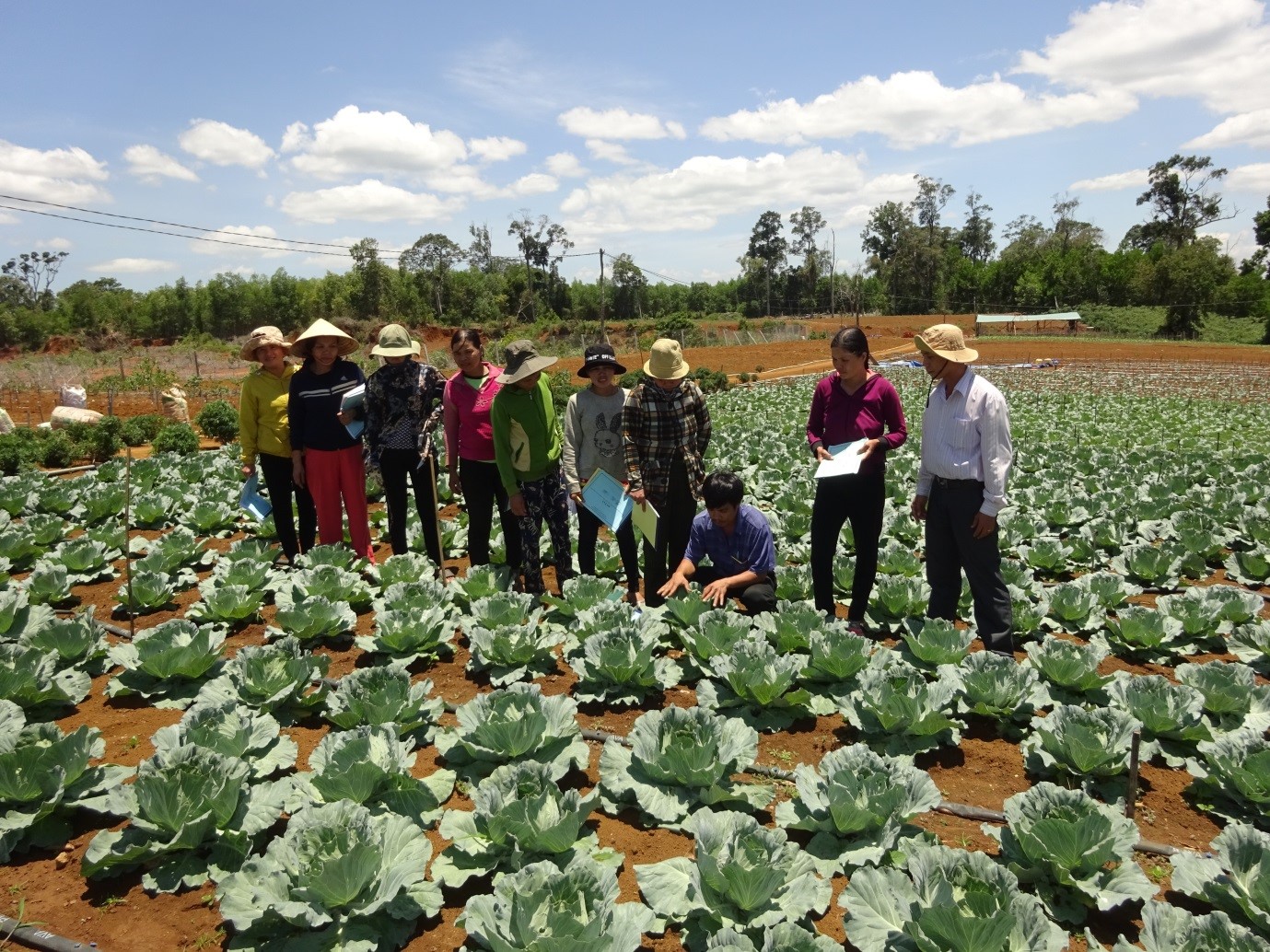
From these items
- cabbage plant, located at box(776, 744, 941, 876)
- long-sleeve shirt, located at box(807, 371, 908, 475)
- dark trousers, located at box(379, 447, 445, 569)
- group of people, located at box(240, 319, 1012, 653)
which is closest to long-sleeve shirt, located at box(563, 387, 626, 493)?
group of people, located at box(240, 319, 1012, 653)

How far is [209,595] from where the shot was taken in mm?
5234

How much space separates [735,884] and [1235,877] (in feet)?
5.04

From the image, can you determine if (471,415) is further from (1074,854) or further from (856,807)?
(1074,854)

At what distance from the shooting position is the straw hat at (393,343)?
5371 millimetres

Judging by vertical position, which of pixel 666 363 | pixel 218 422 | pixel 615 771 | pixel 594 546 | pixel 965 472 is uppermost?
pixel 666 363

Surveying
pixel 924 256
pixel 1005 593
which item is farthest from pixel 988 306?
pixel 1005 593

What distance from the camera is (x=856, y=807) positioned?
2732 mm

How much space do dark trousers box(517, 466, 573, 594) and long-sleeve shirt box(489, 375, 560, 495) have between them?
0.11m

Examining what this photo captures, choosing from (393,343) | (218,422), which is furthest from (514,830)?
(218,422)

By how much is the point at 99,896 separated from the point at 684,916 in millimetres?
2063

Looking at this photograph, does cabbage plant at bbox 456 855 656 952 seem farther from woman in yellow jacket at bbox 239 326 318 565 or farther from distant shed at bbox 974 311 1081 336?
distant shed at bbox 974 311 1081 336

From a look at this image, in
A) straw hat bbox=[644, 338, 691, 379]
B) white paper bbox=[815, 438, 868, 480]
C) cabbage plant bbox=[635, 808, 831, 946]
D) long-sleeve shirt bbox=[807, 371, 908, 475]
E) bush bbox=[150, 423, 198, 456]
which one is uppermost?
straw hat bbox=[644, 338, 691, 379]

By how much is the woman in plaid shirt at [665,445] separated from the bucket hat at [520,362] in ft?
2.05

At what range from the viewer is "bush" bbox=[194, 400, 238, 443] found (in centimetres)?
1681
